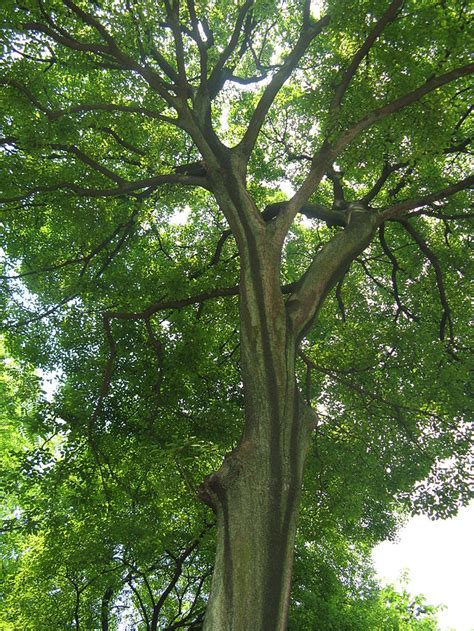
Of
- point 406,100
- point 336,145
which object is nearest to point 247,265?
point 336,145

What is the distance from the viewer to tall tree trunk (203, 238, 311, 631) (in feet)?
10.3

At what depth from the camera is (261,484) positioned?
3592 millimetres

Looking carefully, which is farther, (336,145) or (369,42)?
(336,145)

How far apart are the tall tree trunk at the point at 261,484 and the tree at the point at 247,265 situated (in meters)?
0.01

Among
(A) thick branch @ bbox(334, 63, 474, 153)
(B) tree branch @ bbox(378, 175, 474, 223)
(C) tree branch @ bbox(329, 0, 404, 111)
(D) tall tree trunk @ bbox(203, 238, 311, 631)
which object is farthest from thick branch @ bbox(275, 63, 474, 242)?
(D) tall tree trunk @ bbox(203, 238, 311, 631)

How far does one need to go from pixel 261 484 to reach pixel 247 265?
2.36 m

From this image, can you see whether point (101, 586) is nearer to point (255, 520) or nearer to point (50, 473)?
point (50, 473)

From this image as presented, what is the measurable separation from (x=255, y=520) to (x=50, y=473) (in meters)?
4.33

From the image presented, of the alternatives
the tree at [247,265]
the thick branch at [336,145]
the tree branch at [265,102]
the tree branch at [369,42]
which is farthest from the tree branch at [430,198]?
the tree branch at [265,102]

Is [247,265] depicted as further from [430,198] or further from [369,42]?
[369,42]

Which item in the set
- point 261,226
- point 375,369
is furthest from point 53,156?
point 375,369

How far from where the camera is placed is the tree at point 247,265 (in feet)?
14.5

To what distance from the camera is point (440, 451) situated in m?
7.11

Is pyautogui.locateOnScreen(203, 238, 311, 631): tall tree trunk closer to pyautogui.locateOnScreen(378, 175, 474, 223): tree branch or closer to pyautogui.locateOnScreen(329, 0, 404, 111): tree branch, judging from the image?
pyautogui.locateOnScreen(378, 175, 474, 223): tree branch
